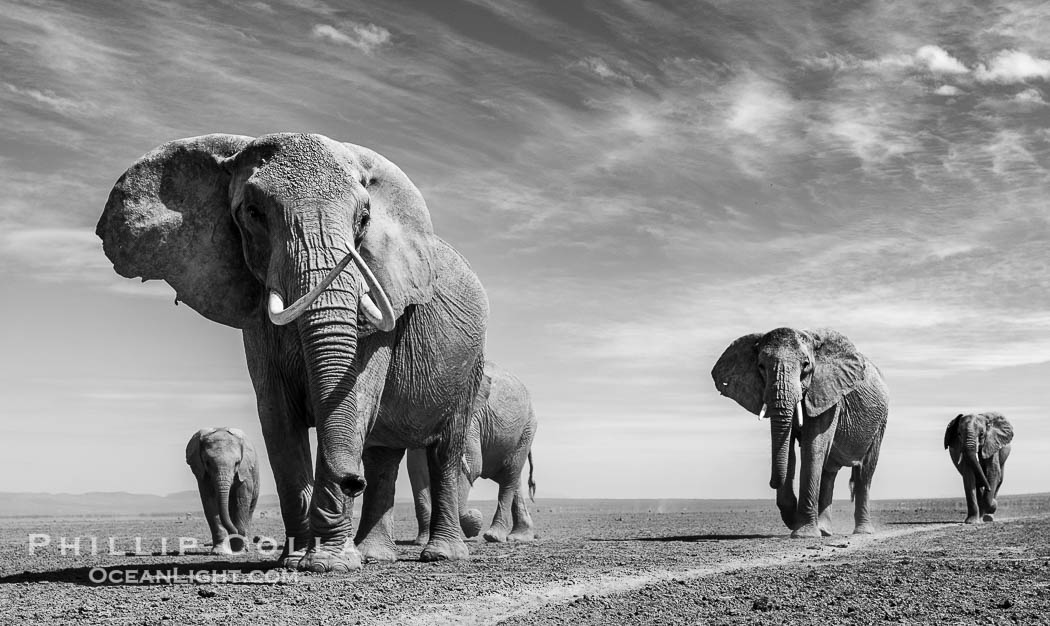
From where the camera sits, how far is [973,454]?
34000 millimetres

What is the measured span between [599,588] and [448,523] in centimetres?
349

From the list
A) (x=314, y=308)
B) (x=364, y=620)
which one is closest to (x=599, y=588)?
(x=364, y=620)

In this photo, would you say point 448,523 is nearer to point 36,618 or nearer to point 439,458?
point 439,458

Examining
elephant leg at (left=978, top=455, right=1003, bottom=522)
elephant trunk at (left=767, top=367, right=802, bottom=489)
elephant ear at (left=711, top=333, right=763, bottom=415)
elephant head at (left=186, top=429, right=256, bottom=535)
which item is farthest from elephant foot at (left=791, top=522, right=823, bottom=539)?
elephant leg at (left=978, top=455, right=1003, bottom=522)

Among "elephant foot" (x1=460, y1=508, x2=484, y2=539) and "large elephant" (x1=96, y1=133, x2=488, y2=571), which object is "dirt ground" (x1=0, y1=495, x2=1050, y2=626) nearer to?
"large elephant" (x1=96, y1=133, x2=488, y2=571)

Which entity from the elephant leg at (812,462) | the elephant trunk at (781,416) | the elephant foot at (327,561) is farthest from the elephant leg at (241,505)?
the elephant foot at (327,561)

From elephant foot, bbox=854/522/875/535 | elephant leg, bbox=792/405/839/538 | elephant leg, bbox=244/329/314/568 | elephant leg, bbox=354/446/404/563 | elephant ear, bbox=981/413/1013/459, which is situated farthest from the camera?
elephant ear, bbox=981/413/1013/459

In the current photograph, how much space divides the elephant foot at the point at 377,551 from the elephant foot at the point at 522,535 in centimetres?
997

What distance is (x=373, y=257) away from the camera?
474 inches

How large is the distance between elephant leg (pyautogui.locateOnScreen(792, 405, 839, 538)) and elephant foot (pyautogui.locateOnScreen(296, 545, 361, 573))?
11760 mm

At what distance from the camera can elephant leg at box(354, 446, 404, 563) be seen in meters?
14.5

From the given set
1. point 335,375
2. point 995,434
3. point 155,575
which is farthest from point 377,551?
point 995,434

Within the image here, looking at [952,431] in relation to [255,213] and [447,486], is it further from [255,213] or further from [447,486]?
[255,213]

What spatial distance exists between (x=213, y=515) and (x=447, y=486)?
9.18 m
